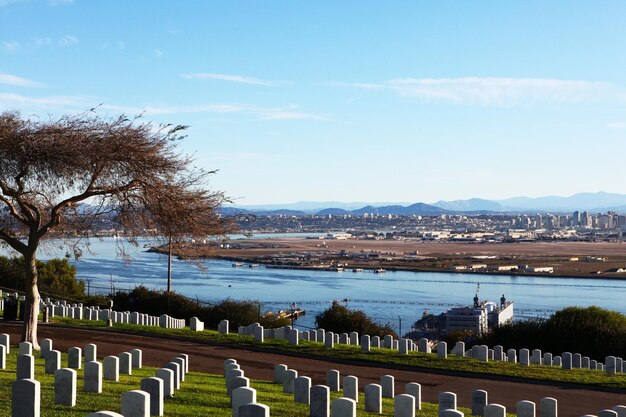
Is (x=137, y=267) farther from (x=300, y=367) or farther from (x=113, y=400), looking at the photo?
(x=113, y=400)

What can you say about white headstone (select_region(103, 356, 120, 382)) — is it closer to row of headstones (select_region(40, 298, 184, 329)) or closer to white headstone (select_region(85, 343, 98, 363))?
white headstone (select_region(85, 343, 98, 363))

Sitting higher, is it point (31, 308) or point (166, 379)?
point (31, 308)

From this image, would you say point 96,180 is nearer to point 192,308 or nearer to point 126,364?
point 126,364

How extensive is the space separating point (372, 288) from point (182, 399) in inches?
3765

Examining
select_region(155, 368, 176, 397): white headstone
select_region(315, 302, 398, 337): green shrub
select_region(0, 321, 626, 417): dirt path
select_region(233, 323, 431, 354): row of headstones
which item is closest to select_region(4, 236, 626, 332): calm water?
select_region(315, 302, 398, 337): green shrub

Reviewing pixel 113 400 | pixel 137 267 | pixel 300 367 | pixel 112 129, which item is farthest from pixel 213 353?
pixel 137 267

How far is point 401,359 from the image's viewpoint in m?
24.9

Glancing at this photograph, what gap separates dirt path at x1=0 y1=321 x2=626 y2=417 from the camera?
64.5ft

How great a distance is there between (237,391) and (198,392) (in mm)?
3921

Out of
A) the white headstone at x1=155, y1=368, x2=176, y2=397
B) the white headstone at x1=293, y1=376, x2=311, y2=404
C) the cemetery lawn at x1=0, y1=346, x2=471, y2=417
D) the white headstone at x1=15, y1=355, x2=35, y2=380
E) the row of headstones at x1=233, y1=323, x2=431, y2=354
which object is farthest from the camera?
the row of headstones at x1=233, y1=323, x2=431, y2=354

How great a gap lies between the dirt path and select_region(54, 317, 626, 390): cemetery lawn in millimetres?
770

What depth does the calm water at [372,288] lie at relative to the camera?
8369 cm

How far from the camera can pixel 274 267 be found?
15475 cm

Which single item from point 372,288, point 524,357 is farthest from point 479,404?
point 372,288
